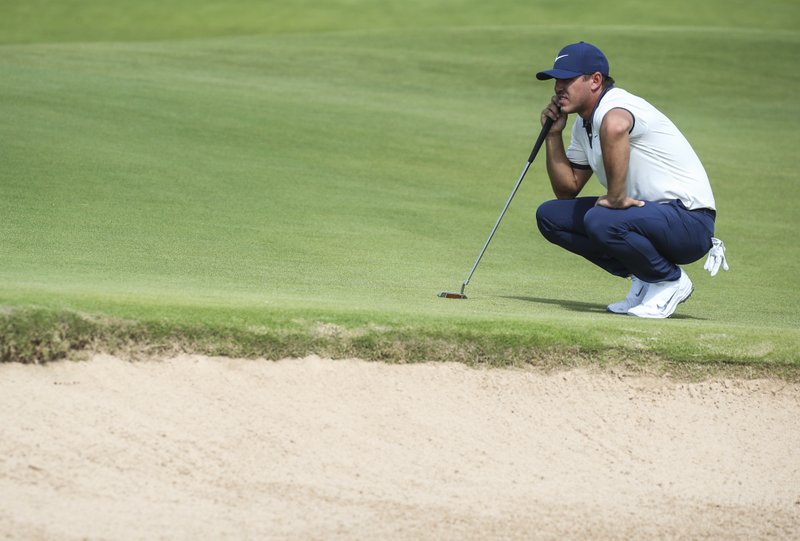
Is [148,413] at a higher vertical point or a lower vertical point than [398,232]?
higher

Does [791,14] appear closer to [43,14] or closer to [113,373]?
[43,14]

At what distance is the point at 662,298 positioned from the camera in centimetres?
610

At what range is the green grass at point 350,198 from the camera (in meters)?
4.96

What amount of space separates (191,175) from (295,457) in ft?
21.1

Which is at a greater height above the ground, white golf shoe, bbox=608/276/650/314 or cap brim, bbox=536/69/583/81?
cap brim, bbox=536/69/583/81

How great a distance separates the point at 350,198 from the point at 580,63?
451 cm

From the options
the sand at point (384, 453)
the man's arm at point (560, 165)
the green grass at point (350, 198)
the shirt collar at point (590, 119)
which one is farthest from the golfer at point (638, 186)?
the sand at point (384, 453)

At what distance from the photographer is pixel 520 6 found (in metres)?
33.0

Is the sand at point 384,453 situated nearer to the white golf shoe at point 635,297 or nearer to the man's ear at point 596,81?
the white golf shoe at point 635,297

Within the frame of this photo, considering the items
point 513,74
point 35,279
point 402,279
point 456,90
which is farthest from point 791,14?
point 35,279

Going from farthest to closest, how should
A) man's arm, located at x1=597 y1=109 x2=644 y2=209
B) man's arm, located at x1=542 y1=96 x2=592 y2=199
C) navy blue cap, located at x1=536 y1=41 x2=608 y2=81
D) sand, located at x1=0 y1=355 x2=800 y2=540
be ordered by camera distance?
man's arm, located at x1=542 y1=96 x2=592 y2=199
navy blue cap, located at x1=536 y1=41 x2=608 y2=81
man's arm, located at x1=597 y1=109 x2=644 y2=209
sand, located at x1=0 y1=355 x2=800 y2=540

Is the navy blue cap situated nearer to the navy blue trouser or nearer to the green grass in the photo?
the navy blue trouser

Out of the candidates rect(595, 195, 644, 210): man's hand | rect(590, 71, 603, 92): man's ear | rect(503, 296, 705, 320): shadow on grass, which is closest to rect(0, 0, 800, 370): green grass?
rect(503, 296, 705, 320): shadow on grass

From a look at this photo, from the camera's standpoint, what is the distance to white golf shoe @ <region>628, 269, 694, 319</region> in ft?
19.9
